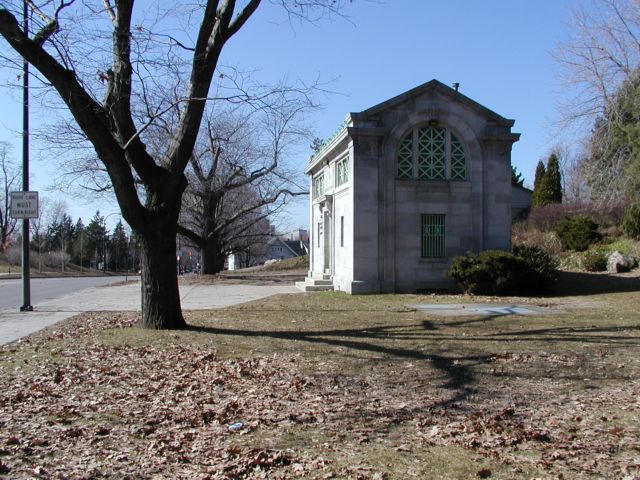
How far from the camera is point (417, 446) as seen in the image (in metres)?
4.94

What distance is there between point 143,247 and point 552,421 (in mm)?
7555

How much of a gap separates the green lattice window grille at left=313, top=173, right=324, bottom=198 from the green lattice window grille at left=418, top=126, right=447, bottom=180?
22.4ft

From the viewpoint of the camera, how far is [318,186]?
1124 inches

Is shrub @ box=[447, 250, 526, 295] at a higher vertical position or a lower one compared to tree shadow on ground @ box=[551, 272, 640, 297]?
higher

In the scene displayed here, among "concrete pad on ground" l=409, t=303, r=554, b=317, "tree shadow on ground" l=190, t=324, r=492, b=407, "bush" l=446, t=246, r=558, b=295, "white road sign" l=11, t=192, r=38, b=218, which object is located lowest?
"tree shadow on ground" l=190, t=324, r=492, b=407

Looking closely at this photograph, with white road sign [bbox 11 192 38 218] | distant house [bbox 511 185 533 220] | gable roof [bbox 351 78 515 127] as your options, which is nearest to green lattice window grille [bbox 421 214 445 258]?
gable roof [bbox 351 78 515 127]

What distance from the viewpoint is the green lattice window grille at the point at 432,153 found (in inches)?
837

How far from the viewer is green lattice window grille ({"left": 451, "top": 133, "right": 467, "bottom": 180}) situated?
2142cm

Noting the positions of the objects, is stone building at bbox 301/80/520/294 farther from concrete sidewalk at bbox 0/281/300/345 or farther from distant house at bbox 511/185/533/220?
distant house at bbox 511/185/533/220

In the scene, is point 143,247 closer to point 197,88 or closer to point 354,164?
point 197,88

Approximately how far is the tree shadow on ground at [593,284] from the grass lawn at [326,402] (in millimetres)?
8646

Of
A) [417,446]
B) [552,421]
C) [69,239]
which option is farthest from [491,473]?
[69,239]

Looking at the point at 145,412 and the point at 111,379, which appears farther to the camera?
the point at 111,379

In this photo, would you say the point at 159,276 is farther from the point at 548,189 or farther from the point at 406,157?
the point at 548,189
